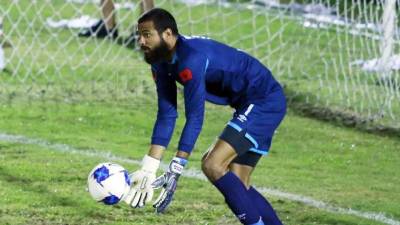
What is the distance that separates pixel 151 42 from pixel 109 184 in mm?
813

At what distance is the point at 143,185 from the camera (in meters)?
6.34

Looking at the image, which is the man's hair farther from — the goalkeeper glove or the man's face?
the goalkeeper glove

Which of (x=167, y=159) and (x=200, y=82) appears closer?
(x=200, y=82)

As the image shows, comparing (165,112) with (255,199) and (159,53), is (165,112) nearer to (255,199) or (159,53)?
(159,53)

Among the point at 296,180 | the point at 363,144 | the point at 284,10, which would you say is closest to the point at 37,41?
the point at 284,10

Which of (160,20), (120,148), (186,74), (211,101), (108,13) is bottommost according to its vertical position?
(108,13)

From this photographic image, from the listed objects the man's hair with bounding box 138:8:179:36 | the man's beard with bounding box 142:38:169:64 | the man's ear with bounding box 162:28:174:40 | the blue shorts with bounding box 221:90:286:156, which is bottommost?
the blue shorts with bounding box 221:90:286:156

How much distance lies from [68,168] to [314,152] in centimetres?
251

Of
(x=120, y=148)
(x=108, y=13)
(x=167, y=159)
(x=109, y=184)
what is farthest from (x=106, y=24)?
(x=109, y=184)

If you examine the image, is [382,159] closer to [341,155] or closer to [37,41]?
[341,155]

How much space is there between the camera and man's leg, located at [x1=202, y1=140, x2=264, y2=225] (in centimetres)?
651

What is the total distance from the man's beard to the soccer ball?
25.4 inches

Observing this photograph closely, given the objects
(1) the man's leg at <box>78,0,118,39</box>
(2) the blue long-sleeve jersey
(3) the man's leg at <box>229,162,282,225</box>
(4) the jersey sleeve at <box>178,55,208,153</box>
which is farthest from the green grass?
(1) the man's leg at <box>78,0,118,39</box>

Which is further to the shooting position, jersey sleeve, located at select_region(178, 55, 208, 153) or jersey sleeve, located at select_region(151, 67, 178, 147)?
jersey sleeve, located at select_region(151, 67, 178, 147)
